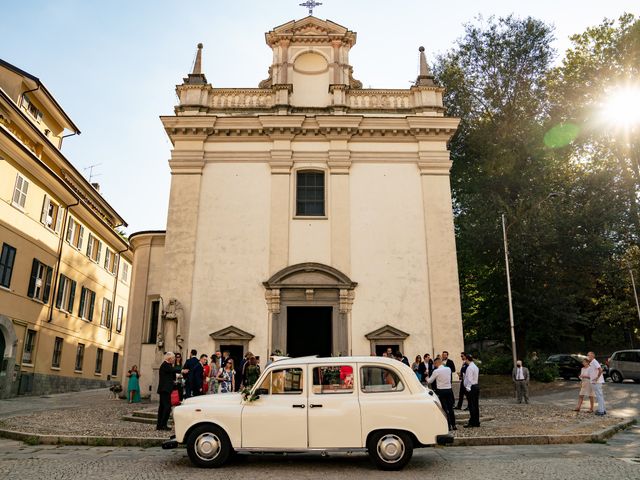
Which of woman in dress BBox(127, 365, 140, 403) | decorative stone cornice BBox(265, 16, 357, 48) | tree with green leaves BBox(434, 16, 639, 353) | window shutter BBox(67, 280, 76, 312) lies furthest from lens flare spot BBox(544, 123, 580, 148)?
window shutter BBox(67, 280, 76, 312)

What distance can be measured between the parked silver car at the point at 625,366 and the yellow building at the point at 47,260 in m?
28.9

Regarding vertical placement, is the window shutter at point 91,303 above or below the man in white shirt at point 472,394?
above

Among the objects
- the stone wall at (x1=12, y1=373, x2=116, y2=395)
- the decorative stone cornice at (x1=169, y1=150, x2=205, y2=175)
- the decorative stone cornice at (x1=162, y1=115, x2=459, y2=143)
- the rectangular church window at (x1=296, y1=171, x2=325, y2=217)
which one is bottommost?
the stone wall at (x1=12, y1=373, x2=116, y2=395)

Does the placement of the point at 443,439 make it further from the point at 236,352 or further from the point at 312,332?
the point at 312,332

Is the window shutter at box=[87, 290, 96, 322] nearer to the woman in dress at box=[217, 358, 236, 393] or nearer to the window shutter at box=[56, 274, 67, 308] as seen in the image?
the window shutter at box=[56, 274, 67, 308]

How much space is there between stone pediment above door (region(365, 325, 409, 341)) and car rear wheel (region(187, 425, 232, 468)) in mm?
10514

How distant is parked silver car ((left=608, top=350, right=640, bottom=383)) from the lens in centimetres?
2519

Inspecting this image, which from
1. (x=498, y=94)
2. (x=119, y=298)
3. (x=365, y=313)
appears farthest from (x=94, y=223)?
(x=498, y=94)

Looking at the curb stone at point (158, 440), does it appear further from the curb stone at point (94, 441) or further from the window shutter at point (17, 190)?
the window shutter at point (17, 190)

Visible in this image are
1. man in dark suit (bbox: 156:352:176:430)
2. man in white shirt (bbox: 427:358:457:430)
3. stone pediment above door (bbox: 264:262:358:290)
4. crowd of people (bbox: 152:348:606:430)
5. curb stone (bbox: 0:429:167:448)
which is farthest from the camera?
stone pediment above door (bbox: 264:262:358:290)

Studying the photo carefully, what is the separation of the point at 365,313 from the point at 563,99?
2110 cm

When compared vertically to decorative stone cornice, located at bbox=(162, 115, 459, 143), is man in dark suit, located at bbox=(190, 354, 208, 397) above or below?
below

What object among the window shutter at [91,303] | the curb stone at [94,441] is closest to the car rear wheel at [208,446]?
the curb stone at [94,441]

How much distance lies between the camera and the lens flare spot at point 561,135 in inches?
1085
